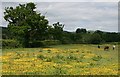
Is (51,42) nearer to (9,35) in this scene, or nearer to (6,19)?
(9,35)

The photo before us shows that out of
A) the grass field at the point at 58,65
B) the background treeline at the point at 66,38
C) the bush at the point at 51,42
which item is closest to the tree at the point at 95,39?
the background treeline at the point at 66,38

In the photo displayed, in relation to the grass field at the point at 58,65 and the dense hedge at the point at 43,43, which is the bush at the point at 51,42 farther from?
the grass field at the point at 58,65

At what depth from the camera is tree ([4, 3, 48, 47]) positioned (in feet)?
205

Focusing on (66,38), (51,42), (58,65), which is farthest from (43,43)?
(58,65)

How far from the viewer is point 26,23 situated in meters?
63.0

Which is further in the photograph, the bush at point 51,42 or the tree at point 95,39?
the tree at point 95,39

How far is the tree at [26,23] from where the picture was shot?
62625 mm

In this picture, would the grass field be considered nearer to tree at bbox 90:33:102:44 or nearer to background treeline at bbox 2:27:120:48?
background treeline at bbox 2:27:120:48

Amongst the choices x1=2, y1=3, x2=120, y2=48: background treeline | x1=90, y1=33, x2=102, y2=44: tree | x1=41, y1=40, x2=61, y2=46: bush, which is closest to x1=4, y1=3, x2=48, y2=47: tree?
x1=2, y1=3, x2=120, y2=48: background treeline

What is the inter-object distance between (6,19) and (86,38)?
108ft

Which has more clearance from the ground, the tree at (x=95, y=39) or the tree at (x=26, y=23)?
the tree at (x=26, y=23)

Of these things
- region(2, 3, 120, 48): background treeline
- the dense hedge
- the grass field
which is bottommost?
the grass field

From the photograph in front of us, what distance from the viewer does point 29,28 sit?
62594 mm

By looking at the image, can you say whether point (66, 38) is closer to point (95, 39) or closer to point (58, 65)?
point (95, 39)
